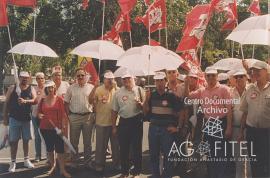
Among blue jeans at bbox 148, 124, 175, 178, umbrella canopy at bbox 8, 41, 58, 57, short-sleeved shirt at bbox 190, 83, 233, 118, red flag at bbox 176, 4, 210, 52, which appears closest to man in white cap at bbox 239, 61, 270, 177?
short-sleeved shirt at bbox 190, 83, 233, 118

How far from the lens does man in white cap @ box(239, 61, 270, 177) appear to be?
6.00m

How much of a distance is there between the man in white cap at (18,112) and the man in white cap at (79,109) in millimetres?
695

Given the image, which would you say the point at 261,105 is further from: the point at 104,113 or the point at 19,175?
the point at 19,175

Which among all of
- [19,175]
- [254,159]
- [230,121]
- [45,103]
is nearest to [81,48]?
[45,103]

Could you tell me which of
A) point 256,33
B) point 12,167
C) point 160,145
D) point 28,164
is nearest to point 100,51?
point 160,145

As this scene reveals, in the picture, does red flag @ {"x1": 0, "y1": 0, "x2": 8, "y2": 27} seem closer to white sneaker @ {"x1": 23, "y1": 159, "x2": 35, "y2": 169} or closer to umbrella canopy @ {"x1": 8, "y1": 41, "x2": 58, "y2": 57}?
umbrella canopy @ {"x1": 8, "y1": 41, "x2": 58, "y2": 57}

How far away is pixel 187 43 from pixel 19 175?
12.4ft

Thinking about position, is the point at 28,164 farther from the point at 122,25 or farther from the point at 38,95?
the point at 122,25

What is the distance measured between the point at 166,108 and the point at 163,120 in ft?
0.61

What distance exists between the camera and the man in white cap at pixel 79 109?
7965 millimetres

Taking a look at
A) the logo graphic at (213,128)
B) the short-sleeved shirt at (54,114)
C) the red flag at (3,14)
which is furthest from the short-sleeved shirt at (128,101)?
the red flag at (3,14)

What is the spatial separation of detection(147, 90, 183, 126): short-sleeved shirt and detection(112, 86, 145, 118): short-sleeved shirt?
0.68 m

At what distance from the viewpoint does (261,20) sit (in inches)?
256

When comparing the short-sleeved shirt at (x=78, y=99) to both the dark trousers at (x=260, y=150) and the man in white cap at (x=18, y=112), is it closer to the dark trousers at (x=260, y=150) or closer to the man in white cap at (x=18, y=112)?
the man in white cap at (x=18, y=112)
